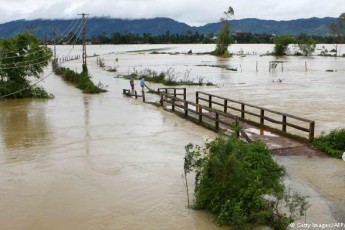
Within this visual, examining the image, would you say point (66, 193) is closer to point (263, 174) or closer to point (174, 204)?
point (174, 204)

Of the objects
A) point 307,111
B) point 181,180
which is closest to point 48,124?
point 181,180

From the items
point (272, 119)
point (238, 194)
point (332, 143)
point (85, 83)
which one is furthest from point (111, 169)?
point (85, 83)

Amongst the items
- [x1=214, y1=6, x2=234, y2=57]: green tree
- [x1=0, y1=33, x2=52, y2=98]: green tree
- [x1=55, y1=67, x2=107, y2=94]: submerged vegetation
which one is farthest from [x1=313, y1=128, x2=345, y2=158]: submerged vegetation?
[x1=214, y1=6, x2=234, y2=57]: green tree

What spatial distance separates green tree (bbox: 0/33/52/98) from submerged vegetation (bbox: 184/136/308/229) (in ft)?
71.4

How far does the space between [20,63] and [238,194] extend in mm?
23966

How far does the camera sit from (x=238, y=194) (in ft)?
28.8

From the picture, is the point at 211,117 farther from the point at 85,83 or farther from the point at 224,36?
the point at 224,36

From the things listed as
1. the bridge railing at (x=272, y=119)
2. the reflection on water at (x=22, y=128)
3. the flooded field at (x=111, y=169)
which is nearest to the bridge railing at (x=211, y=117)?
the flooded field at (x=111, y=169)

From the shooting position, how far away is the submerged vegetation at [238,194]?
832 centimetres

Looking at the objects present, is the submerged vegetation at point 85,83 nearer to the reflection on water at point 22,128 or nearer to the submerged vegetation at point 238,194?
the reflection on water at point 22,128

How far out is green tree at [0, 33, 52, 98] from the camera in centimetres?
2852

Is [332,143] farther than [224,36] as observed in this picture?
No

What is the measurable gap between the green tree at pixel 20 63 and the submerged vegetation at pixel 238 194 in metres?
21.8

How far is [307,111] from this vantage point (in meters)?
22.9
